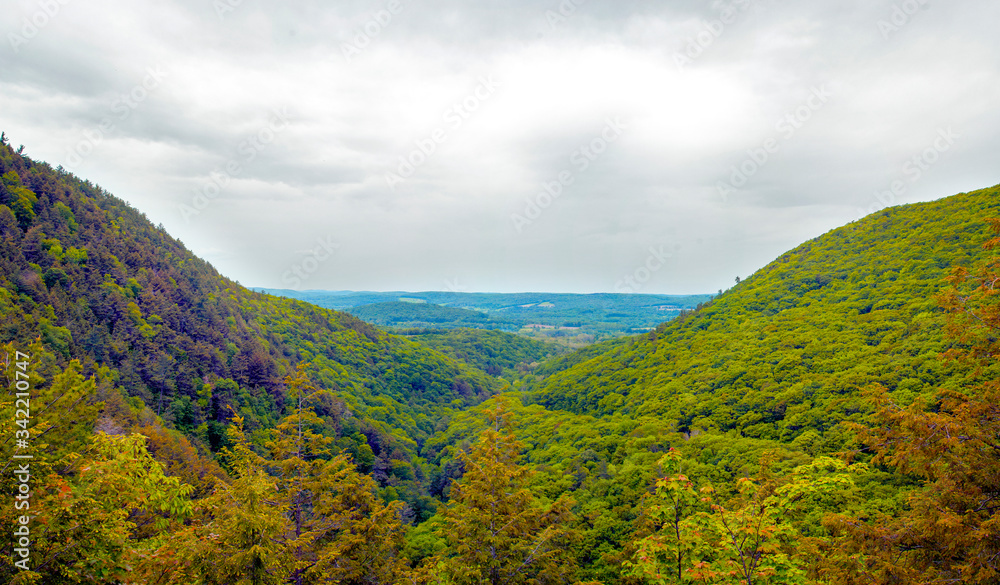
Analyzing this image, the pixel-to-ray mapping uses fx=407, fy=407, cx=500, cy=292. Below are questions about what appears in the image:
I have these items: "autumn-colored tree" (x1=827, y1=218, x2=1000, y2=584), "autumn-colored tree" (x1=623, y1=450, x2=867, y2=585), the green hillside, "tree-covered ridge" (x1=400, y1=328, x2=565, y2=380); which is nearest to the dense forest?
"autumn-colored tree" (x1=827, y1=218, x2=1000, y2=584)

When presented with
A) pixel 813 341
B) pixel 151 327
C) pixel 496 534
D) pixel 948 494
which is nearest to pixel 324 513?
pixel 496 534

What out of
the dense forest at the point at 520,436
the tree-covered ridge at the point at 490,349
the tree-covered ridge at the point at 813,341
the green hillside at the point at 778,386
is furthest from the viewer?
the tree-covered ridge at the point at 490,349

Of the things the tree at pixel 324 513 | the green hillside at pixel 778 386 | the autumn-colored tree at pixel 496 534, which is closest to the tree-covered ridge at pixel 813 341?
the green hillside at pixel 778 386

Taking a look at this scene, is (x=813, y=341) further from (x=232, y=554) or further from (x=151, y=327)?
(x=151, y=327)

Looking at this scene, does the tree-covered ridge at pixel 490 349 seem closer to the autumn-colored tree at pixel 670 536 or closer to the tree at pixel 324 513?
the tree at pixel 324 513

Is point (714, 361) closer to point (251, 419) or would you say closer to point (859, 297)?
point (859, 297)

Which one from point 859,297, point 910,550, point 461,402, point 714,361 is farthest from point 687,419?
point 461,402
